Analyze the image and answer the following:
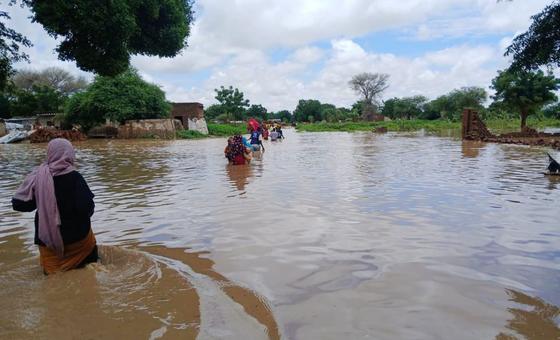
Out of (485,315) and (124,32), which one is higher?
A: (124,32)

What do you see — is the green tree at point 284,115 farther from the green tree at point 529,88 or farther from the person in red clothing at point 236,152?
the person in red clothing at point 236,152

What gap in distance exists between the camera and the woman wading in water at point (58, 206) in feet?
13.8

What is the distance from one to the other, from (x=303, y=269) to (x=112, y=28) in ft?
41.6

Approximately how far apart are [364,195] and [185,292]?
5187 mm

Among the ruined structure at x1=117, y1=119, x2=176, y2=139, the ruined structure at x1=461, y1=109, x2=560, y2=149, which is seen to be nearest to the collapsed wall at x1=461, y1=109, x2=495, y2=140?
the ruined structure at x1=461, y1=109, x2=560, y2=149

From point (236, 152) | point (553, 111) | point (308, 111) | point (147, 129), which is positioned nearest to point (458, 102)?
point (553, 111)

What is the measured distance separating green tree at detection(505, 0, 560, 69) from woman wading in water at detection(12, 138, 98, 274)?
6775 mm

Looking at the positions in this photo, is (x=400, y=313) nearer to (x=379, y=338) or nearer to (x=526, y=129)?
(x=379, y=338)

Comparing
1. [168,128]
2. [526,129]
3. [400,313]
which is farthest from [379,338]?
[168,128]

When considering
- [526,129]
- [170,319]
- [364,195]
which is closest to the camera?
[170,319]

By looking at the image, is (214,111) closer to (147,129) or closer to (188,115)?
(188,115)

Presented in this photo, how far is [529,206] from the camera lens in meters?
7.25

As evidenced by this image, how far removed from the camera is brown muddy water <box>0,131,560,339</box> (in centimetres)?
329

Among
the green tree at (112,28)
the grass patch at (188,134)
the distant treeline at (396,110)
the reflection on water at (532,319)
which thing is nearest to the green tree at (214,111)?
the distant treeline at (396,110)
